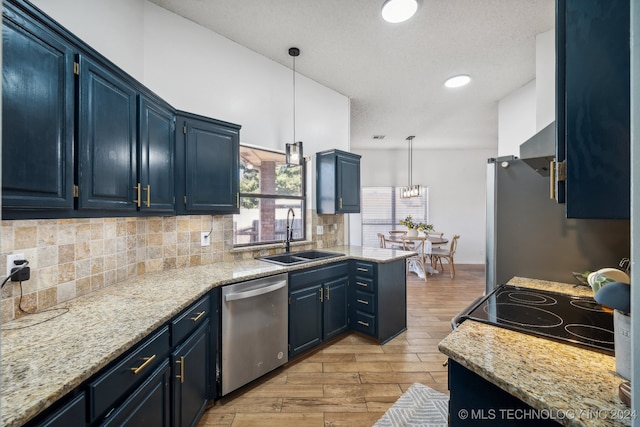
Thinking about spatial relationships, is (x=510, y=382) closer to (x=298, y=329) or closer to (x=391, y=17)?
(x=298, y=329)

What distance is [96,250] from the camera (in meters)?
1.71

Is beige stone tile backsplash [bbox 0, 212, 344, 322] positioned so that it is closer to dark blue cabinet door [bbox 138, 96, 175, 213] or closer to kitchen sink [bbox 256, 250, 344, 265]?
kitchen sink [bbox 256, 250, 344, 265]

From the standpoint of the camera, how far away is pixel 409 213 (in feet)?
23.0

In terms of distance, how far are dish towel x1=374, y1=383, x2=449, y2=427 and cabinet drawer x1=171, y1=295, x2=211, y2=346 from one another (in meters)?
1.32

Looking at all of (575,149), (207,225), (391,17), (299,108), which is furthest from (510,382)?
(299,108)

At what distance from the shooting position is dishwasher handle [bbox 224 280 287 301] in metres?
1.93

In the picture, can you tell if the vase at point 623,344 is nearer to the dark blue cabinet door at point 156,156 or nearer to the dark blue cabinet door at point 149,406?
the dark blue cabinet door at point 149,406

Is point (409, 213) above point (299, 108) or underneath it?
underneath

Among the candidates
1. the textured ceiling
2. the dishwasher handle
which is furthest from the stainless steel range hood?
the dishwasher handle

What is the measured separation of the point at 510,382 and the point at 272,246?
2388 mm

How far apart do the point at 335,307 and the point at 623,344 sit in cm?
220

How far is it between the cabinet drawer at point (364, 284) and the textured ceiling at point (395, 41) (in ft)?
7.70

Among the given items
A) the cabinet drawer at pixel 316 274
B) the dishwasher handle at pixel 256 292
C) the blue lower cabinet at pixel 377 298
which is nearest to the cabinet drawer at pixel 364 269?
the blue lower cabinet at pixel 377 298

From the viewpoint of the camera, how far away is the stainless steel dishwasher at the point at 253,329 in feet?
6.38
